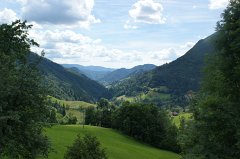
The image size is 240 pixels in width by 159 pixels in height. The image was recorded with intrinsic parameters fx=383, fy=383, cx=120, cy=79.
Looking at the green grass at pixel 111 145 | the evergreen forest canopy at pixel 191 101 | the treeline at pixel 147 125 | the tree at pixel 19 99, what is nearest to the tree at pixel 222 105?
the evergreen forest canopy at pixel 191 101

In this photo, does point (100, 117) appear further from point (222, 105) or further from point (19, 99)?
point (222, 105)

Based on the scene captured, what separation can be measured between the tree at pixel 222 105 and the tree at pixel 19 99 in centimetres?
1014

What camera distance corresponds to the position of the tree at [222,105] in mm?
22906

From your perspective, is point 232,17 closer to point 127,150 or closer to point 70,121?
point 127,150

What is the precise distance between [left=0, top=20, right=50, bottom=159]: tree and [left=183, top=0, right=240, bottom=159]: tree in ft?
33.3

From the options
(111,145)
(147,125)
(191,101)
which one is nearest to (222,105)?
(191,101)

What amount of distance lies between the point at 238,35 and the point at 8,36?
1558 centimetres

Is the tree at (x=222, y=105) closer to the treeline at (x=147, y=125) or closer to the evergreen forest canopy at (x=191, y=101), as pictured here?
the evergreen forest canopy at (x=191, y=101)

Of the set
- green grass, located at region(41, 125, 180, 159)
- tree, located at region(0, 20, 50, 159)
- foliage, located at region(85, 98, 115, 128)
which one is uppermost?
tree, located at region(0, 20, 50, 159)

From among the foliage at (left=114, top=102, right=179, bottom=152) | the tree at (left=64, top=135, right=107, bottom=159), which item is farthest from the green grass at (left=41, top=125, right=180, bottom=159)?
the tree at (left=64, top=135, right=107, bottom=159)

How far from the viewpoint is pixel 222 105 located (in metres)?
23.2

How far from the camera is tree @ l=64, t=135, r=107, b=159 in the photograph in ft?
135

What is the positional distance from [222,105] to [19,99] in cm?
1291

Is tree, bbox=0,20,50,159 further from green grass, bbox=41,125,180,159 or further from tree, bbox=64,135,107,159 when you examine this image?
green grass, bbox=41,125,180,159
